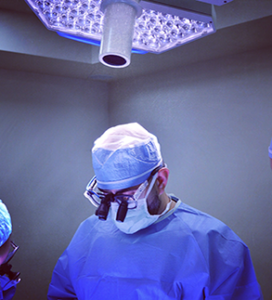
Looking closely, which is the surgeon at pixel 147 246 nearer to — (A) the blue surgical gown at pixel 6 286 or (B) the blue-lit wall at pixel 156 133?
(A) the blue surgical gown at pixel 6 286

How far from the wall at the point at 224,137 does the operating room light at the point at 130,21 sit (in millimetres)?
1041

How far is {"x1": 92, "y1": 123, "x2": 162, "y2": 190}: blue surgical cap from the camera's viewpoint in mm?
1295

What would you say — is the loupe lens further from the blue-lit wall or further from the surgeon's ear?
the blue-lit wall

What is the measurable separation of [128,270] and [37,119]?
1490mm

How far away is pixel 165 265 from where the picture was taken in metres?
1.27

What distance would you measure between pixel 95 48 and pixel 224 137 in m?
1.18

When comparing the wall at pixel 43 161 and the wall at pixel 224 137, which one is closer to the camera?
the wall at pixel 224 137

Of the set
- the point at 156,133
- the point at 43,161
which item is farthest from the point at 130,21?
the point at 43,161

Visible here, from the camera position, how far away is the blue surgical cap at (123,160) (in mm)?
1295

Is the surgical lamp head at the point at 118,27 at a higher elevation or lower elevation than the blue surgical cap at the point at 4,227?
higher

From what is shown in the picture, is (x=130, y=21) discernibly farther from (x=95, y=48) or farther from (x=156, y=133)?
(x=156, y=133)

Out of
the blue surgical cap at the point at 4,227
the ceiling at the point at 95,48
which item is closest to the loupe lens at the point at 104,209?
the blue surgical cap at the point at 4,227

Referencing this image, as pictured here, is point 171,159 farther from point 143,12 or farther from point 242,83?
point 143,12

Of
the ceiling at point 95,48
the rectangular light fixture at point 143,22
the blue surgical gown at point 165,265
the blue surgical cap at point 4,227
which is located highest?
the ceiling at point 95,48
